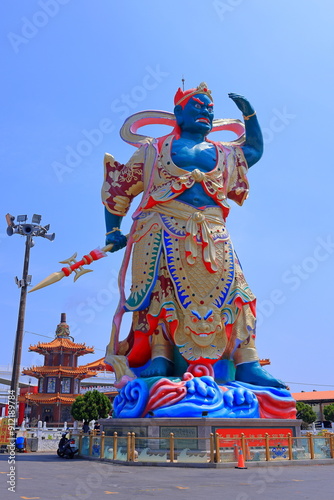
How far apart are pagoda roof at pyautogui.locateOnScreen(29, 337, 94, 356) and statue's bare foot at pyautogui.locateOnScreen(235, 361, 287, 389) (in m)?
25.3

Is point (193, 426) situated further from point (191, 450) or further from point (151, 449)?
point (151, 449)

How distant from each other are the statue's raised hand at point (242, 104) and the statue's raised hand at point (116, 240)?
4.39 m

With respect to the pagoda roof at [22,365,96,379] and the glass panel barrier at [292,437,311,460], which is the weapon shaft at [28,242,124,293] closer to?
the glass panel barrier at [292,437,311,460]

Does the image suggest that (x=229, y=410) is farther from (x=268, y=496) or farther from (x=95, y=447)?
(x=268, y=496)

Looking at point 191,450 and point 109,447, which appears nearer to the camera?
point 191,450

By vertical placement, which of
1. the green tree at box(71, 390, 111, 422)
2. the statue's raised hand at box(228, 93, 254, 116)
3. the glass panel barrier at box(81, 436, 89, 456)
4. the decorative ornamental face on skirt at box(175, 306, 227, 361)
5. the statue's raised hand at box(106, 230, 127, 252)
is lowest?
the glass panel barrier at box(81, 436, 89, 456)

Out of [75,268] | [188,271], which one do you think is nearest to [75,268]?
[75,268]

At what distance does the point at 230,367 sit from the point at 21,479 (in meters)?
5.86

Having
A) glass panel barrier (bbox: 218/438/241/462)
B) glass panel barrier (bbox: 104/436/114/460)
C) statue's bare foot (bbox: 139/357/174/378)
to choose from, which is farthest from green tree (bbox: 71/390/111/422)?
glass panel barrier (bbox: 218/438/241/462)

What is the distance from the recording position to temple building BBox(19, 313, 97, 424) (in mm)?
33156

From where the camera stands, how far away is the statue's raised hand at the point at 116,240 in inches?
504

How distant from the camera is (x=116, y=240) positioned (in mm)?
12844

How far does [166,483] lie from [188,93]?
9.57 metres

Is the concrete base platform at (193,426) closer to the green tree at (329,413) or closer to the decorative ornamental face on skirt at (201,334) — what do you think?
the decorative ornamental face on skirt at (201,334)
